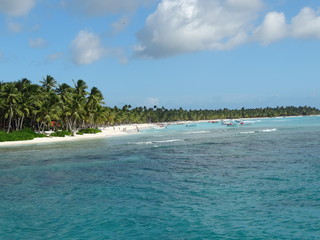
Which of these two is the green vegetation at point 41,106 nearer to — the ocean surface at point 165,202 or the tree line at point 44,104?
the tree line at point 44,104

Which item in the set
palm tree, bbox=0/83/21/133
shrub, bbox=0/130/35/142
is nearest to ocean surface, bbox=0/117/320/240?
shrub, bbox=0/130/35/142

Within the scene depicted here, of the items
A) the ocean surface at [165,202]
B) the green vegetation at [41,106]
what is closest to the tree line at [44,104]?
the green vegetation at [41,106]

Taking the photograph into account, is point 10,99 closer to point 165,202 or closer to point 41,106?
point 41,106

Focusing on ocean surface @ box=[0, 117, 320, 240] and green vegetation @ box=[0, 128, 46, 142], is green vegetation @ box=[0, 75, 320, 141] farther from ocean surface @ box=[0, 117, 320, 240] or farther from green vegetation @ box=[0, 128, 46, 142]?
ocean surface @ box=[0, 117, 320, 240]

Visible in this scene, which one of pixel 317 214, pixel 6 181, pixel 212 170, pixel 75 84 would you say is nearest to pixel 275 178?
pixel 212 170

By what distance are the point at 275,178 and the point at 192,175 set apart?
212 inches

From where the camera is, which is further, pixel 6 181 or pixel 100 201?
pixel 6 181

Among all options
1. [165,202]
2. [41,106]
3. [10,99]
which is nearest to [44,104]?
[41,106]

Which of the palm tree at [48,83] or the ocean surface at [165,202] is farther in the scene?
the palm tree at [48,83]

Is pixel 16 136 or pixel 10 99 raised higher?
pixel 10 99

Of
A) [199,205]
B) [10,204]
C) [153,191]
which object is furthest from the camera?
[153,191]

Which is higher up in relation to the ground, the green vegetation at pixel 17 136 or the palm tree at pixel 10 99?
the palm tree at pixel 10 99

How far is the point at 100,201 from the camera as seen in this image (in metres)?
16.1

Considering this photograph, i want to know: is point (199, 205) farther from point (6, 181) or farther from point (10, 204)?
point (6, 181)
